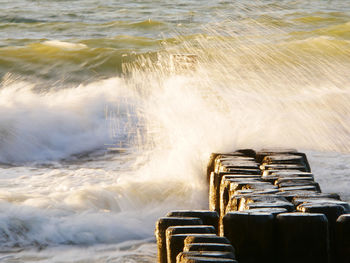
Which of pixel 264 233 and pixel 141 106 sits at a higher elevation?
pixel 264 233

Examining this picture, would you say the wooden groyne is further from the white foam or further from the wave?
the white foam

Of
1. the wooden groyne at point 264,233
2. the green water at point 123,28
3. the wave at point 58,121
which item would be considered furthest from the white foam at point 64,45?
the wooden groyne at point 264,233

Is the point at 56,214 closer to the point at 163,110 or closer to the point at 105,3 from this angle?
the point at 163,110

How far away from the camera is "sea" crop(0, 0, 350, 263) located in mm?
4500

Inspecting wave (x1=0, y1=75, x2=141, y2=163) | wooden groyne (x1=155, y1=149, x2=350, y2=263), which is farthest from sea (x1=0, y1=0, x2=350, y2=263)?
wooden groyne (x1=155, y1=149, x2=350, y2=263)

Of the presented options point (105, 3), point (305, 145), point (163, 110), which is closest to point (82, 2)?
point (105, 3)

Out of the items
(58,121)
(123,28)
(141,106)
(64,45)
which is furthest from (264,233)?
(123,28)

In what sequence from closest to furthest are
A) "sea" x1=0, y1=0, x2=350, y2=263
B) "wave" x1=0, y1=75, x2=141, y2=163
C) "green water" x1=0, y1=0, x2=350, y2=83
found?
"sea" x1=0, y1=0, x2=350, y2=263 < "wave" x1=0, y1=75, x2=141, y2=163 < "green water" x1=0, y1=0, x2=350, y2=83

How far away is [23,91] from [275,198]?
8.20 meters

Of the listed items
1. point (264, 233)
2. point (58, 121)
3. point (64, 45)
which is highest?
point (264, 233)

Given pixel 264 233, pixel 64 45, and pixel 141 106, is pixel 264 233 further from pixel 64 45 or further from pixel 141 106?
pixel 64 45

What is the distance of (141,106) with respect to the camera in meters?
9.56

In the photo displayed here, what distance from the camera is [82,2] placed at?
20531 millimetres

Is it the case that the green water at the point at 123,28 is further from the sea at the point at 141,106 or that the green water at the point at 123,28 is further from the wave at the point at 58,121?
the wave at the point at 58,121
